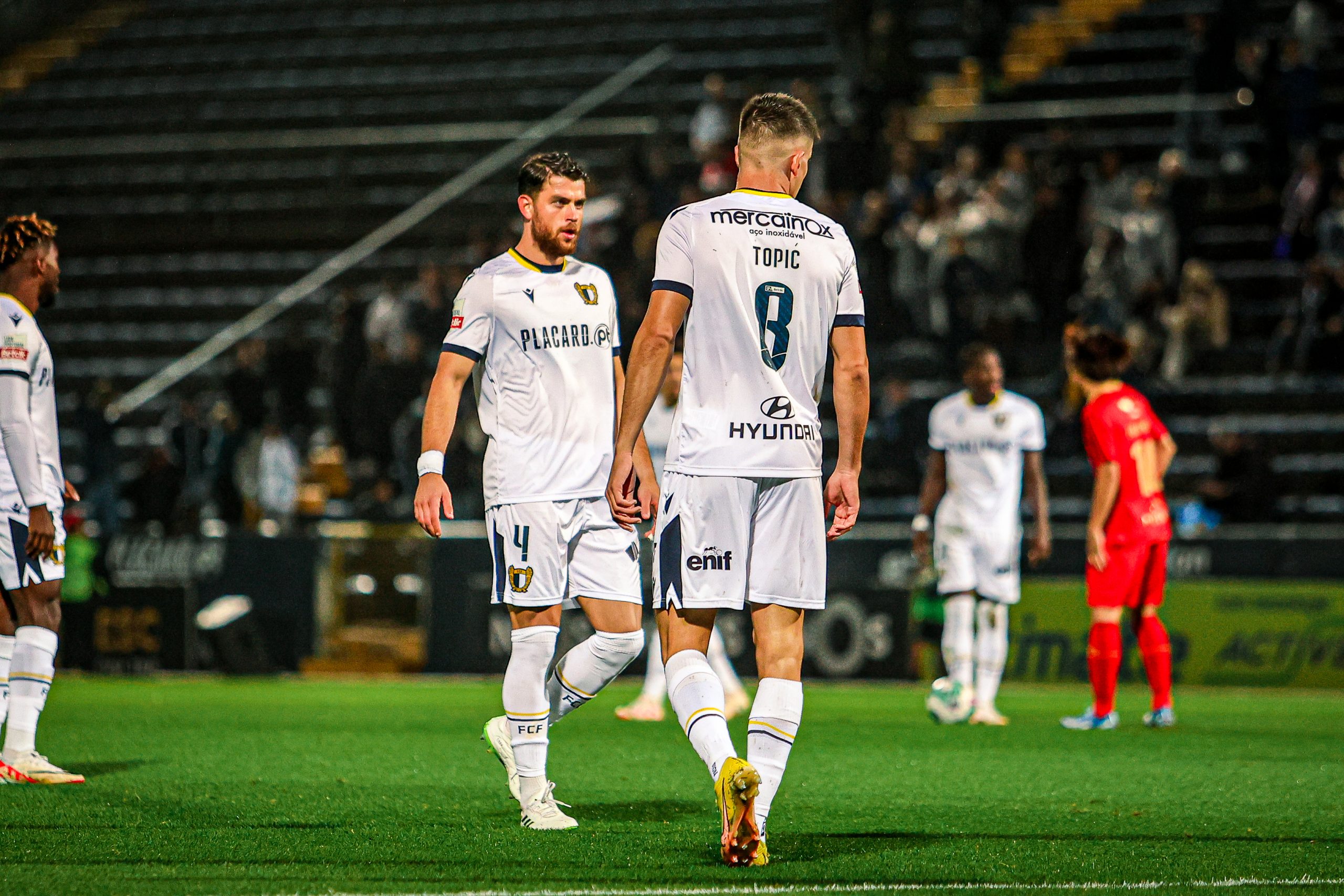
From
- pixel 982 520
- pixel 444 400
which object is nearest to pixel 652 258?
pixel 982 520

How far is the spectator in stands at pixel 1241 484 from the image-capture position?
16.6m

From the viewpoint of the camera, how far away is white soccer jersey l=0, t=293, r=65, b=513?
24.7 ft

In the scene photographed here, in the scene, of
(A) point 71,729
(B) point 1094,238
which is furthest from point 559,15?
(A) point 71,729

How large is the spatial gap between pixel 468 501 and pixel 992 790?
1129 cm

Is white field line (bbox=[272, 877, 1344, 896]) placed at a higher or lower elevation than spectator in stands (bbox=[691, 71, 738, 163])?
lower

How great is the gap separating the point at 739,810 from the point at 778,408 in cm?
136

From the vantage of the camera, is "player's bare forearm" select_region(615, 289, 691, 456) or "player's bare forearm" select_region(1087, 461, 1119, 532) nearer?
"player's bare forearm" select_region(615, 289, 691, 456)

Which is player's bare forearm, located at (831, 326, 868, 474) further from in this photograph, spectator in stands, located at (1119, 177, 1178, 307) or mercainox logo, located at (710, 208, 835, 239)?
spectator in stands, located at (1119, 177, 1178, 307)

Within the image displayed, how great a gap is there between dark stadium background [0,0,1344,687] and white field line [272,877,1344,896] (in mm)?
6259

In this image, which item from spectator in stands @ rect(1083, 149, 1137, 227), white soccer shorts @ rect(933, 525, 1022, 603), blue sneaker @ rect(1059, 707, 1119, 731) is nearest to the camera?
blue sneaker @ rect(1059, 707, 1119, 731)

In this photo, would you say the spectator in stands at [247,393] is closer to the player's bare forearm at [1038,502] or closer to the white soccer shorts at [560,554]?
the player's bare forearm at [1038,502]

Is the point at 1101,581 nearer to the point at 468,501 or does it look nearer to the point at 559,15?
the point at 468,501

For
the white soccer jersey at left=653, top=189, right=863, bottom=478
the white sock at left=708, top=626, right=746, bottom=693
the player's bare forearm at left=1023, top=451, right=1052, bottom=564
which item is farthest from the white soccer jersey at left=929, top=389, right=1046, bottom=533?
the white soccer jersey at left=653, top=189, right=863, bottom=478

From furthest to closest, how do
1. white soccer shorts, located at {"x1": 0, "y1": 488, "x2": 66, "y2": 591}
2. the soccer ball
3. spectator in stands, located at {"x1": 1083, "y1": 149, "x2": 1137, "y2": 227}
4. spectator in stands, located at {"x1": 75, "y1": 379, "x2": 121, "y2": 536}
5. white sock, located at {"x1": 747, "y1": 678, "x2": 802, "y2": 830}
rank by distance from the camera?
spectator in stands, located at {"x1": 75, "y1": 379, "x2": 121, "y2": 536} < spectator in stands, located at {"x1": 1083, "y1": 149, "x2": 1137, "y2": 227} < the soccer ball < white soccer shorts, located at {"x1": 0, "y1": 488, "x2": 66, "y2": 591} < white sock, located at {"x1": 747, "y1": 678, "x2": 802, "y2": 830}
